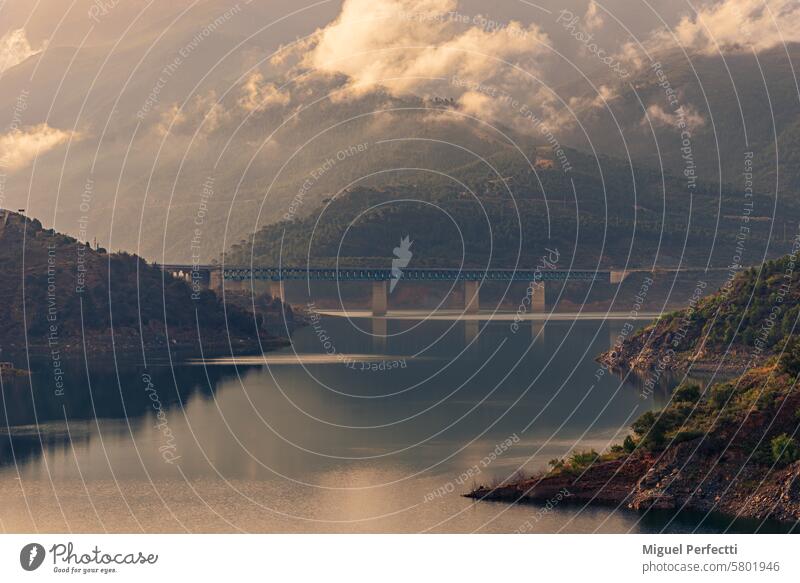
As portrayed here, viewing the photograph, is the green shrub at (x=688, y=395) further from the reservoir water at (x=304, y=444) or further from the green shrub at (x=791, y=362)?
the reservoir water at (x=304, y=444)

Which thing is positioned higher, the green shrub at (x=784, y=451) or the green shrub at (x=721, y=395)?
the green shrub at (x=721, y=395)

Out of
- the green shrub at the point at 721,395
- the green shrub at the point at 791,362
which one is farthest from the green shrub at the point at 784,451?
the green shrub at the point at 791,362

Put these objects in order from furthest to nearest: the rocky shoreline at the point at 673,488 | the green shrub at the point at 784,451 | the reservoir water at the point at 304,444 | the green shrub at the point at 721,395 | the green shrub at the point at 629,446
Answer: the green shrub at the point at 721,395 < the green shrub at the point at 629,446 < the reservoir water at the point at 304,444 < the green shrub at the point at 784,451 < the rocky shoreline at the point at 673,488
